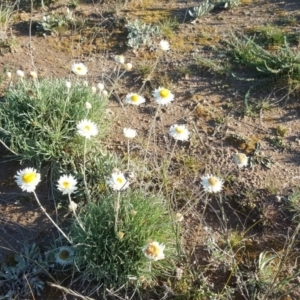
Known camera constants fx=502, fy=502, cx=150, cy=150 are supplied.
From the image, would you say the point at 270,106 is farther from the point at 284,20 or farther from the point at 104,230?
the point at 104,230

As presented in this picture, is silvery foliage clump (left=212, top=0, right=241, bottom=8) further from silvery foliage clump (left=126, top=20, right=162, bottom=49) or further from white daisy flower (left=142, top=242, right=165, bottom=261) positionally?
white daisy flower (left=142, top=242, right=165, bottom=261)

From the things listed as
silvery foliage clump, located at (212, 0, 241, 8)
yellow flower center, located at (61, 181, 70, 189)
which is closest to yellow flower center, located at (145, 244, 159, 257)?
yellow flower center, located at (61, 181, 70, 189)

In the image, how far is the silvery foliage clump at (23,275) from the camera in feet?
9.47

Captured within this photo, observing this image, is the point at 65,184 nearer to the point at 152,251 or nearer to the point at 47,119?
the point at 152,251

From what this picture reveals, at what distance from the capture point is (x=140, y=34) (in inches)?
179

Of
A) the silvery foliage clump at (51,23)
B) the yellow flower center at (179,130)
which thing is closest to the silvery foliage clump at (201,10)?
the silvery foliage clump at (51,23)

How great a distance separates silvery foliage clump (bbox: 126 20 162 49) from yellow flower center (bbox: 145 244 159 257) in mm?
2545

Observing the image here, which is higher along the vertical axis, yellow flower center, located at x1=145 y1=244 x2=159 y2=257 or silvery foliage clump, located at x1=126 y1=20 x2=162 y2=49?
yellow flower center, located at x1=145 y1=244 x2=159 y2=257

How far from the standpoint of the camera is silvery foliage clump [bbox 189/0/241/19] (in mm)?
4742

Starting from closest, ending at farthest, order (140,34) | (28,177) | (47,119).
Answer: (28,177) < (47,119) < (140,34)

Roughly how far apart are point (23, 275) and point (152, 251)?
38.7 inches

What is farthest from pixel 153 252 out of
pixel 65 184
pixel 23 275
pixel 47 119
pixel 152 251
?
pixel 47 119

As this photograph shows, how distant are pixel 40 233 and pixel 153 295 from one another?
2.71 ft

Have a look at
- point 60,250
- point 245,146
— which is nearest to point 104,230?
point 60,250
